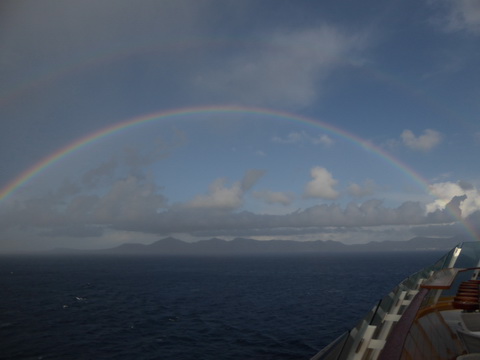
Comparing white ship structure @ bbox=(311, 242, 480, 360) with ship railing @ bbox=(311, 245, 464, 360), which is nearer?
ship railing @ bbox=(311, 245, 464, 360)

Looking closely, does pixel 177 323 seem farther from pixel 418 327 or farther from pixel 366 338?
pixel 366 338

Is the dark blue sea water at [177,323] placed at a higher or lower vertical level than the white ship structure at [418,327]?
lower

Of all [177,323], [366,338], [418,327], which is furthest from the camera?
[177,323]

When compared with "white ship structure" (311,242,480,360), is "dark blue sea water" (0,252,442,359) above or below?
below

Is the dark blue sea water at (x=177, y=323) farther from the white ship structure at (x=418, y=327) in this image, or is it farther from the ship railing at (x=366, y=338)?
the ship railing at (x=366, y=338)

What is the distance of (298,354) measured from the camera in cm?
3431

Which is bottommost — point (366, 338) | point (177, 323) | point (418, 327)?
point (177, 323)

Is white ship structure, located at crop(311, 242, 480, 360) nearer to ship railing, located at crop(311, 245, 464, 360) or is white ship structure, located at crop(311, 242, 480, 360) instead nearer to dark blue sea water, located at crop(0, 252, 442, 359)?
ship railing, located at crop(311, 245, 464, 360)

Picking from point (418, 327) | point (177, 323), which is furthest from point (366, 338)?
point (177, 323)

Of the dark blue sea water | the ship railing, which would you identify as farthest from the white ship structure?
the dark blue sea water

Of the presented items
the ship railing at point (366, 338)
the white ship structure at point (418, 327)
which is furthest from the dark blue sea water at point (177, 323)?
the ship railing at point (366, 338)

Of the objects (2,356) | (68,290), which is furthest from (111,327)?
(68,290)

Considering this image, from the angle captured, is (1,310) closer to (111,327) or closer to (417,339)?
(111,327)

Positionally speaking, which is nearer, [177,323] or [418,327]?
[418,327]
